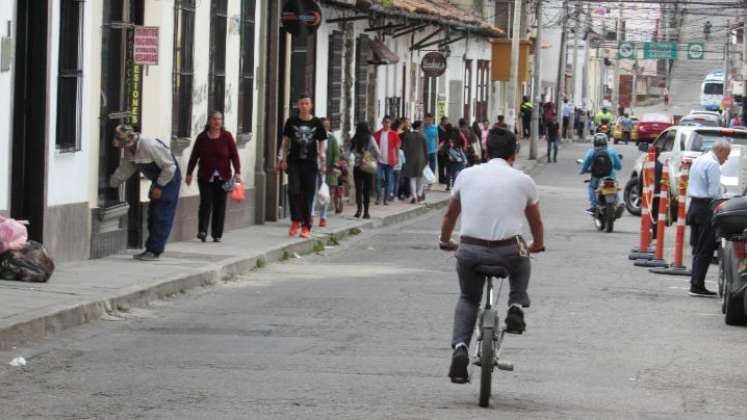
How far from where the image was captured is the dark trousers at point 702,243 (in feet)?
58.8

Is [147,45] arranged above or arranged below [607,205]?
above

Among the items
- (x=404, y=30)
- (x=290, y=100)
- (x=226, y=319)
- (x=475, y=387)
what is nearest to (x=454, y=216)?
(x=475, y=387)

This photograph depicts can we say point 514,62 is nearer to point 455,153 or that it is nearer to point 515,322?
point 455,153

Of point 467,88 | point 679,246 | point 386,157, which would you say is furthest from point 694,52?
point 679,246

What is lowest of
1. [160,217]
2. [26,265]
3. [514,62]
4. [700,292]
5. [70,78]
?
[700,292]

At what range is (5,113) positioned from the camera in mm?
16219

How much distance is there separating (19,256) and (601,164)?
16.0m

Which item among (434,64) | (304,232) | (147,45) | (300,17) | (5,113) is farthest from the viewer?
(434,64)

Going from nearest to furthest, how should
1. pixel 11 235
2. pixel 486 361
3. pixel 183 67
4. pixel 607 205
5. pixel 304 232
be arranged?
1. pixel 486 361
2. pixel 11 235
3. pixel 183 67
4. pixel 304 232
5. pixel 607 205

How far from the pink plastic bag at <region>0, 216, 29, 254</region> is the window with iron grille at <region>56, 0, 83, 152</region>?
94.1 inches

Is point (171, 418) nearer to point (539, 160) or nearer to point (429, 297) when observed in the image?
point (429, 297)

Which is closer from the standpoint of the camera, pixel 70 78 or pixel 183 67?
pixel 70 78

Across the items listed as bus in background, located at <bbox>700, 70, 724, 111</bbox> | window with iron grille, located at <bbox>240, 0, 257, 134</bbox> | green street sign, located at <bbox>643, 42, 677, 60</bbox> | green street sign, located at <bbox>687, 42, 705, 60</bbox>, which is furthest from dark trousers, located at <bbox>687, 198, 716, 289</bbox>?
bus in background, located at <bbox>700, 70, 724, 111</bbox>

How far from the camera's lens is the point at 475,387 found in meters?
11.0
